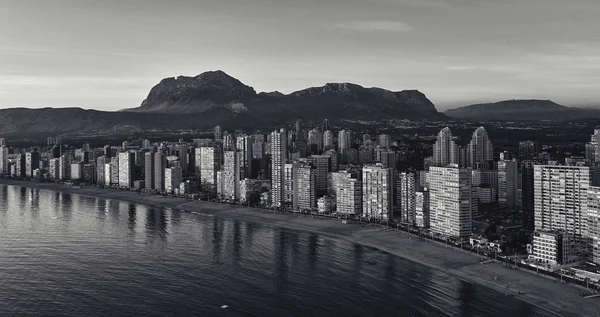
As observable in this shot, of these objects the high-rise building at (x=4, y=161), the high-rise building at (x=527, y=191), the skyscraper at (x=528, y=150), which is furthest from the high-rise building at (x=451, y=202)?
the high-rise building at (x=4, y=161)

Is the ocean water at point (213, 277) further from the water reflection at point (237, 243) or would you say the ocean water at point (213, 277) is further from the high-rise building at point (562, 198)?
the high-rise building at point (562, 198)

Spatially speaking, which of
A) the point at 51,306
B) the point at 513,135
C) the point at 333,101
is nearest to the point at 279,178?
the point at 51,306

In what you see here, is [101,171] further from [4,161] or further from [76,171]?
[4,161]

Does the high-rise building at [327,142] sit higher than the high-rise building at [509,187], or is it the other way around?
the high-rise building at [327,142]

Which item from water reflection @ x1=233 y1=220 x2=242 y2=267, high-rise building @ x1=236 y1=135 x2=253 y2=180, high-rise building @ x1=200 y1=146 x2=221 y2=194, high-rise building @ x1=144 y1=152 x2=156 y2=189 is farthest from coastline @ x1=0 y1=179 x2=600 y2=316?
high-rise building @ x1=144 y1=152 x2=156 y2=189

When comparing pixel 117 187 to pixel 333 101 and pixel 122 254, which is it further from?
pixel 333 101

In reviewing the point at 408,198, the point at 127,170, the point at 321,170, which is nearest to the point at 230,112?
the point at 127,170
